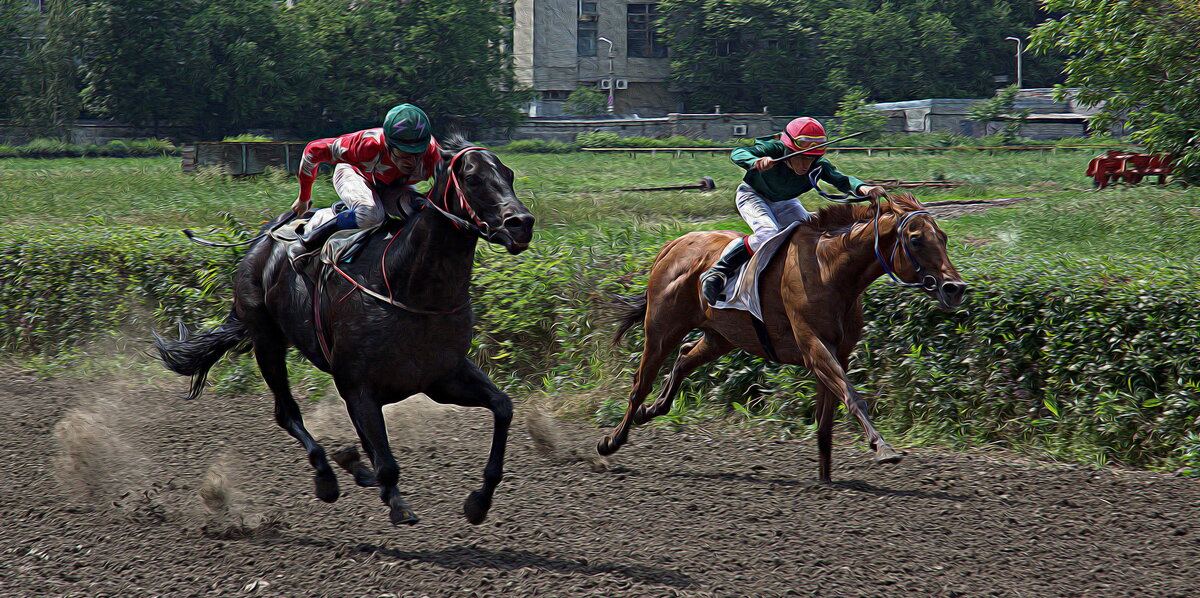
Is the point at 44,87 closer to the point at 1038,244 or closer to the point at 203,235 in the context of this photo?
the point at 203,235

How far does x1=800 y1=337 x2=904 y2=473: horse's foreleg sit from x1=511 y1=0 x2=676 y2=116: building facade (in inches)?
2117

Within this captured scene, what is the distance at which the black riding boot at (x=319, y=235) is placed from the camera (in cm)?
583

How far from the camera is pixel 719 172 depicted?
3241 centimetres

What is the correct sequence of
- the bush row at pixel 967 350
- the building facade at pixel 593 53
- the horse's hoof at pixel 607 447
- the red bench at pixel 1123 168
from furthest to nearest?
the building facade at pixel 593 53
the red bench at pixel 1123 168
the horse's hoof at pixel 607 447
the bush row at pixel 967 350

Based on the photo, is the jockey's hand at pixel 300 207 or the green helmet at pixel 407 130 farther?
the jockey's hand at pixel 300 207

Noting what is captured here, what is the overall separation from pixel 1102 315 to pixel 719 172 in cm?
2577

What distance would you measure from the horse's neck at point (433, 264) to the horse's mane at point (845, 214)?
2469 mm

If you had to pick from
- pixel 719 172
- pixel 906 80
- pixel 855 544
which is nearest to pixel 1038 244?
pixel 855 544

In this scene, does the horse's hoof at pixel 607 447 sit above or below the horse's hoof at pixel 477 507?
below

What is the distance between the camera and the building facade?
200ft

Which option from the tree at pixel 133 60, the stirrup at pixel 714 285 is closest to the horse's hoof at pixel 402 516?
the stirrup at pixel 714 285

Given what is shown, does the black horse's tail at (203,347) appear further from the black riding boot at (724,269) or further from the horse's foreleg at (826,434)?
the horse's foreleg at (826,434)

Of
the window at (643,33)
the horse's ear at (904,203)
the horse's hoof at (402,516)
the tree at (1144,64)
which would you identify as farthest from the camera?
the window at (643,33)

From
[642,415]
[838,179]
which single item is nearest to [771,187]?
[838,179]
